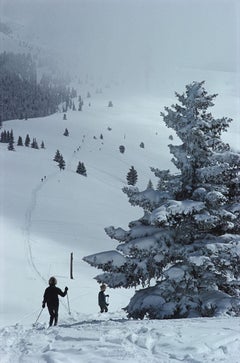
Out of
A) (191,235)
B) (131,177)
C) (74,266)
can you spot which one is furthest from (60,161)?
(191,235)

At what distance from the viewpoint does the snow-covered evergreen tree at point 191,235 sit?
1109cm

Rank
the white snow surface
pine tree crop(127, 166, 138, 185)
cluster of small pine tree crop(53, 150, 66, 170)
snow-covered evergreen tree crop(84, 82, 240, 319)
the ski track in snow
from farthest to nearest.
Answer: pine tree crop(127, 166, 138, 185)
cluster of small pine tree crop(53, 150, 66, 170)
snow-covered evergreen tree crop(84, 82, 240, 319)
the white snow surface
the ski track in snow

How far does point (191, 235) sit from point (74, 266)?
2173 centimetres

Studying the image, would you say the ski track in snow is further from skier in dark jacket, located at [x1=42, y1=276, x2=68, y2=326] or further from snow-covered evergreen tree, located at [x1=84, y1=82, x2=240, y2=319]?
skier in dark jacket, located at [x1=42, y1=276, x2=68, y2=326]

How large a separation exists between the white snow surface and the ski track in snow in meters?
0.02

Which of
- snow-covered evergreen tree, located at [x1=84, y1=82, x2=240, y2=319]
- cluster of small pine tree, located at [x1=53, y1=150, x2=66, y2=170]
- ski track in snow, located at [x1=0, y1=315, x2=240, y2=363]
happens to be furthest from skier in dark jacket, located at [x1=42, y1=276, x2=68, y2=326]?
cluster of small pine tree, located at [x1=53, y1=150, x2=66, y2=170]

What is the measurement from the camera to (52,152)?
358ft

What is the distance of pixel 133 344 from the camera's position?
8.70 m

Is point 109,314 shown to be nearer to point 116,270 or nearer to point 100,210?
point 116,270

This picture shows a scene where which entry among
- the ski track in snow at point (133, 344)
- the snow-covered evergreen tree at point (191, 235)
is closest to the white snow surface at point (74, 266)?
the ski track in snow at point (133, 344)

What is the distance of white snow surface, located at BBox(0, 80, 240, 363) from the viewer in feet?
27.7

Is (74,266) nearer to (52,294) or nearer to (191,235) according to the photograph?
(52,294)

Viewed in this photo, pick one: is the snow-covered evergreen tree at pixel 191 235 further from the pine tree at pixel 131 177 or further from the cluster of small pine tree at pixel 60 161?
the pine tree at pixel 131 177

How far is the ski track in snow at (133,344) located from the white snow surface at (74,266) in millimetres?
19
